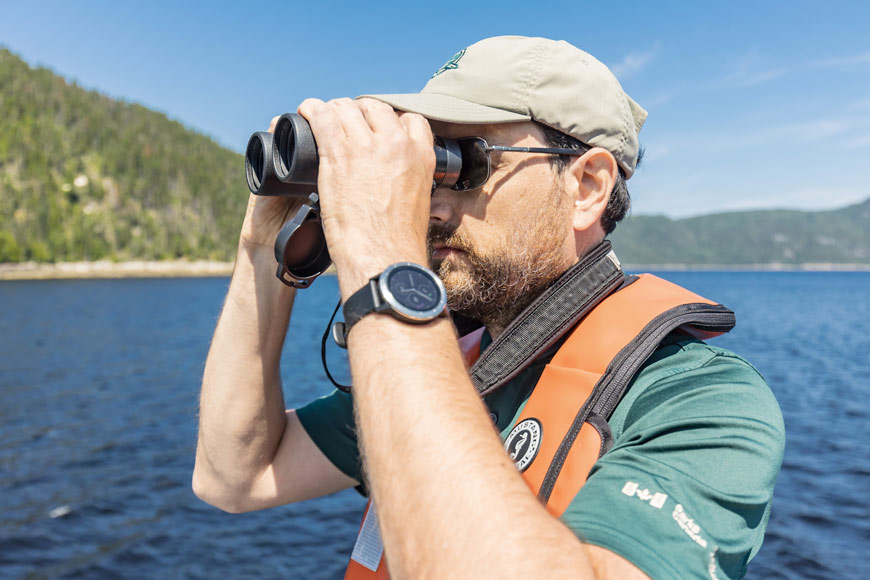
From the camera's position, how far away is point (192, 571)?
8.09m

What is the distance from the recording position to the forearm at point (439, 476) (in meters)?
0.91

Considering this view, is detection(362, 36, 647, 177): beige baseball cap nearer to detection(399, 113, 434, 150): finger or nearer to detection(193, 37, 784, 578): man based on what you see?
detection(193, 37, 784, 578): man

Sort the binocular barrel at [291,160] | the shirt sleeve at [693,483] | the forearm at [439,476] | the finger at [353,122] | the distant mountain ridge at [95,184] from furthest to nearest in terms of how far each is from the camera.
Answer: the distant mountain ridge at [95,184], the binocular barrel at [291,160], the finger at [353,122], the shirt sleeve at [693,483], the forearm at [439,476]

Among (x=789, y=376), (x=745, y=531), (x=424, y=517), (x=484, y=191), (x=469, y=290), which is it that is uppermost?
(x=484, y=191)

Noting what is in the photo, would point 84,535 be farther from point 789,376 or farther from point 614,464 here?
point 789,376

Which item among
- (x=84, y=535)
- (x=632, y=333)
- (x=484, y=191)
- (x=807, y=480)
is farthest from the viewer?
(x=807, y=480)

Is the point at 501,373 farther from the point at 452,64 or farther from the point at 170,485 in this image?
the point at 170,485

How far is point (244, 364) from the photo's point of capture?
2.07 meters

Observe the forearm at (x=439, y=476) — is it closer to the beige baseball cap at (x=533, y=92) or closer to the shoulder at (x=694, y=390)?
the shoulder at (x=694, y=390)

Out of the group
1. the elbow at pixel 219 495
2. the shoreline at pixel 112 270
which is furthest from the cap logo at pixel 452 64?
the shoreline at pixel 112 270

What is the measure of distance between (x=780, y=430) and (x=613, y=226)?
1149 millimetres

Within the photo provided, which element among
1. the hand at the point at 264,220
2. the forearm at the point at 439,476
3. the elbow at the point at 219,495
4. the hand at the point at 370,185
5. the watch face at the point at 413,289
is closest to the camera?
the forearm at the point at 439,476

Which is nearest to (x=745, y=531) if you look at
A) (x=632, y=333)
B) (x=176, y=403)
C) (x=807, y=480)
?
(x=632, y=333)

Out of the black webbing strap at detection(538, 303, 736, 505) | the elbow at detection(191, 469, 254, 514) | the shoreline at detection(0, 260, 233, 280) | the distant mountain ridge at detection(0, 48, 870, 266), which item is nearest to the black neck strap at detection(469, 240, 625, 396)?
the black webbing strap at detection(538, 303, 736, 505)
